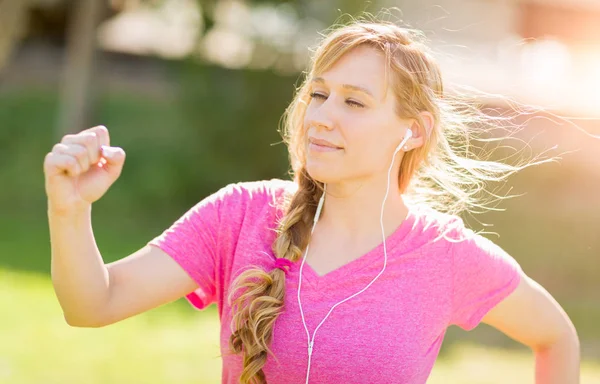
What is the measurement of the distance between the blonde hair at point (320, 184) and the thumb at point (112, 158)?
51 cm

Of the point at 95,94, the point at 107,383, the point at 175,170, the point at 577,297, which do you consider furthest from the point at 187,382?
the point at 95,94

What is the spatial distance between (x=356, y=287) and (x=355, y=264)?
→ 0.08m

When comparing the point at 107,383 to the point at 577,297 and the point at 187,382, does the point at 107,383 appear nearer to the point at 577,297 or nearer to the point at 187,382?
the point at 187,382

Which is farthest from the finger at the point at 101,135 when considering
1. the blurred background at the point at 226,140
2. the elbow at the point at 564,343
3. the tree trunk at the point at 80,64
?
the tree trunk at the point at 80,64

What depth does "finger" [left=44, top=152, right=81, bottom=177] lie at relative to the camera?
6.98 feet

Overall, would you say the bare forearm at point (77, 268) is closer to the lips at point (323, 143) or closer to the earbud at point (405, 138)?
the lips at point (323, 143)

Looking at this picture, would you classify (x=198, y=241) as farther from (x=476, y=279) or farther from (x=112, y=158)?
(x=476, y=279)

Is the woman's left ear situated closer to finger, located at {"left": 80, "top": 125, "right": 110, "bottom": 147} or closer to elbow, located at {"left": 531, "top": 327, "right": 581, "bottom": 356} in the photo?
elbow, located at {"left": 531, "top": 327, "right": 581, "bottom": 356}

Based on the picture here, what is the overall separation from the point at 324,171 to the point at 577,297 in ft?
19.8

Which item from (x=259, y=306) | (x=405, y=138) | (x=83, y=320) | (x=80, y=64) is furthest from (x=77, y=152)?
(x=80, y=64)

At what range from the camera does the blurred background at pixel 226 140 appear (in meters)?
6.30

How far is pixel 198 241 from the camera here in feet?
8.57

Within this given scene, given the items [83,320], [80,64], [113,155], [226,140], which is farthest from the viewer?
[80,64]

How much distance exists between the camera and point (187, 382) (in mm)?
5391
